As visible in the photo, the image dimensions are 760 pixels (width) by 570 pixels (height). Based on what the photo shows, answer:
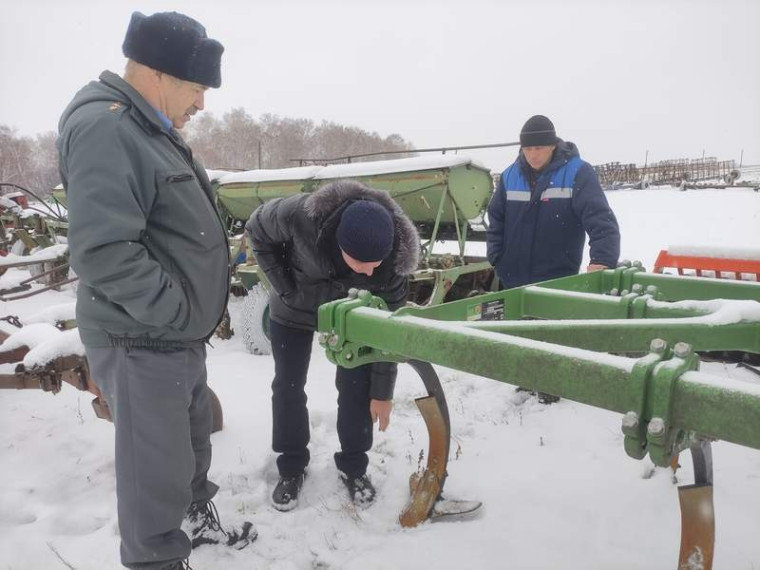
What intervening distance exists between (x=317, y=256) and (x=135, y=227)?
870mm

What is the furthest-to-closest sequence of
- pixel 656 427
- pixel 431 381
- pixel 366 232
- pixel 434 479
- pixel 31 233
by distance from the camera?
pixel 31 233 → pixel 434 479 → pixel 431 381 → pixel 366 232 → pixel 656 427

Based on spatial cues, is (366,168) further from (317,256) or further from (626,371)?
(626,371)

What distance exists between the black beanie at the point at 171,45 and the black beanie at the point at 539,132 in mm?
2001

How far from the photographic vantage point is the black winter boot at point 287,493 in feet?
7.85

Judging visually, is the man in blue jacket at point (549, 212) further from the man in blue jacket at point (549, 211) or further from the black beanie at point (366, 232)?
the black beanie at point (366, 232)

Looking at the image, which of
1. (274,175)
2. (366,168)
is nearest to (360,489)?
(366,168)

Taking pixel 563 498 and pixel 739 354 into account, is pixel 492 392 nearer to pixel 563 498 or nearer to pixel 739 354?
pixel 563 498

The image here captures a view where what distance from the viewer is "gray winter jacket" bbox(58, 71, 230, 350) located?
4.66ft

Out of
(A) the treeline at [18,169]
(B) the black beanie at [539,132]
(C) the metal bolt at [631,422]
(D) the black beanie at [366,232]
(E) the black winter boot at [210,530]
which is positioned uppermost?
(A) the treeline at [18,169]

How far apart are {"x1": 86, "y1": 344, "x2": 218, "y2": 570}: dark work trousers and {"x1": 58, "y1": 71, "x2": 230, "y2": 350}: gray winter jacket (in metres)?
0.07

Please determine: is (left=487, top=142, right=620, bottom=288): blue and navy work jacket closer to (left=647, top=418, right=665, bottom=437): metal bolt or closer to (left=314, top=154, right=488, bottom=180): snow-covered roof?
(left=314, top=154, right=488, bottom=180): snow-covered roof

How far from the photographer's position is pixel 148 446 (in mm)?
1610

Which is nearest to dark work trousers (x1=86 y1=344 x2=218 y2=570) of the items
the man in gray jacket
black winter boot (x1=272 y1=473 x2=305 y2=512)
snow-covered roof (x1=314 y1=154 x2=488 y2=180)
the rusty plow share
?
the man in gray jacket

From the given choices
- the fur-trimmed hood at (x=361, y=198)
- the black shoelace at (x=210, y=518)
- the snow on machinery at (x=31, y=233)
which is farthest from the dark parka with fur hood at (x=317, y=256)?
the snow on machinery at (x=31, y=233)
